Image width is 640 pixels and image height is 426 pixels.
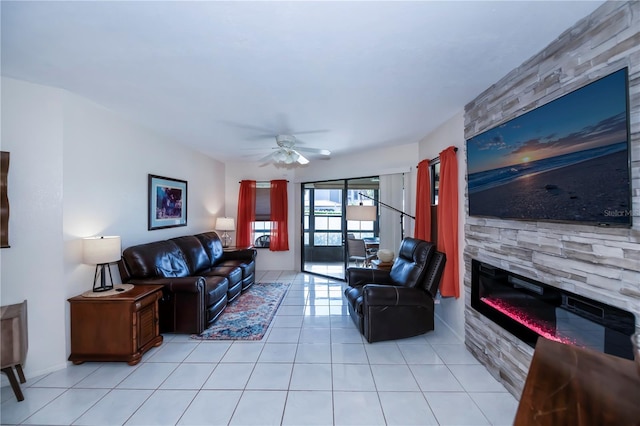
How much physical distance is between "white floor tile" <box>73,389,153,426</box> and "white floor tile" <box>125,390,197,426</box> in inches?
2.3

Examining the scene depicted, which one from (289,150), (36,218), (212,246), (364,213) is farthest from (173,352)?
(364,213)

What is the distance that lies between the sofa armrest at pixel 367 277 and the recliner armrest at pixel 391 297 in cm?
72

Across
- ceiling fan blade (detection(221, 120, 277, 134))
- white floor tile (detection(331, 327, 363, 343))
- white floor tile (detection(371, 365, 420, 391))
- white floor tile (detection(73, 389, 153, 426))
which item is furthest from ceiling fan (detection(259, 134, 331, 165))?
white floor tile (detection(73, 389, 153, 426))

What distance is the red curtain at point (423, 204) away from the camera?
12.5ft

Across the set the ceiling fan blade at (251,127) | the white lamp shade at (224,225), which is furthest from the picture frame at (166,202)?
the ceiling fan blade at (251,127)

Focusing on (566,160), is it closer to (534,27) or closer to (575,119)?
(575,119)

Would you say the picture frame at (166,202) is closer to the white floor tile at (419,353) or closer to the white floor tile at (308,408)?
the white floor tile at (308,408)

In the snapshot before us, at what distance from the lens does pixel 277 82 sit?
2322 mm

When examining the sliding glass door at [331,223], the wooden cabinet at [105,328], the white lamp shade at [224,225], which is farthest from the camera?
the white lamp shade at [224,225]

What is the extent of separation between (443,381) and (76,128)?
410cm

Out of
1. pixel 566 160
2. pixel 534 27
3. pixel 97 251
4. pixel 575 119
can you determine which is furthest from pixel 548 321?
pixel 97 251

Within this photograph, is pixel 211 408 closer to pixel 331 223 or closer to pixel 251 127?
pixel 251 127

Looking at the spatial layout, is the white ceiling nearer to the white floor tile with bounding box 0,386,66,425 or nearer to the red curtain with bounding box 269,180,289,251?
the white floor tile with bounding box 0,386,66,425

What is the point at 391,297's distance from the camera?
2.93 meters
